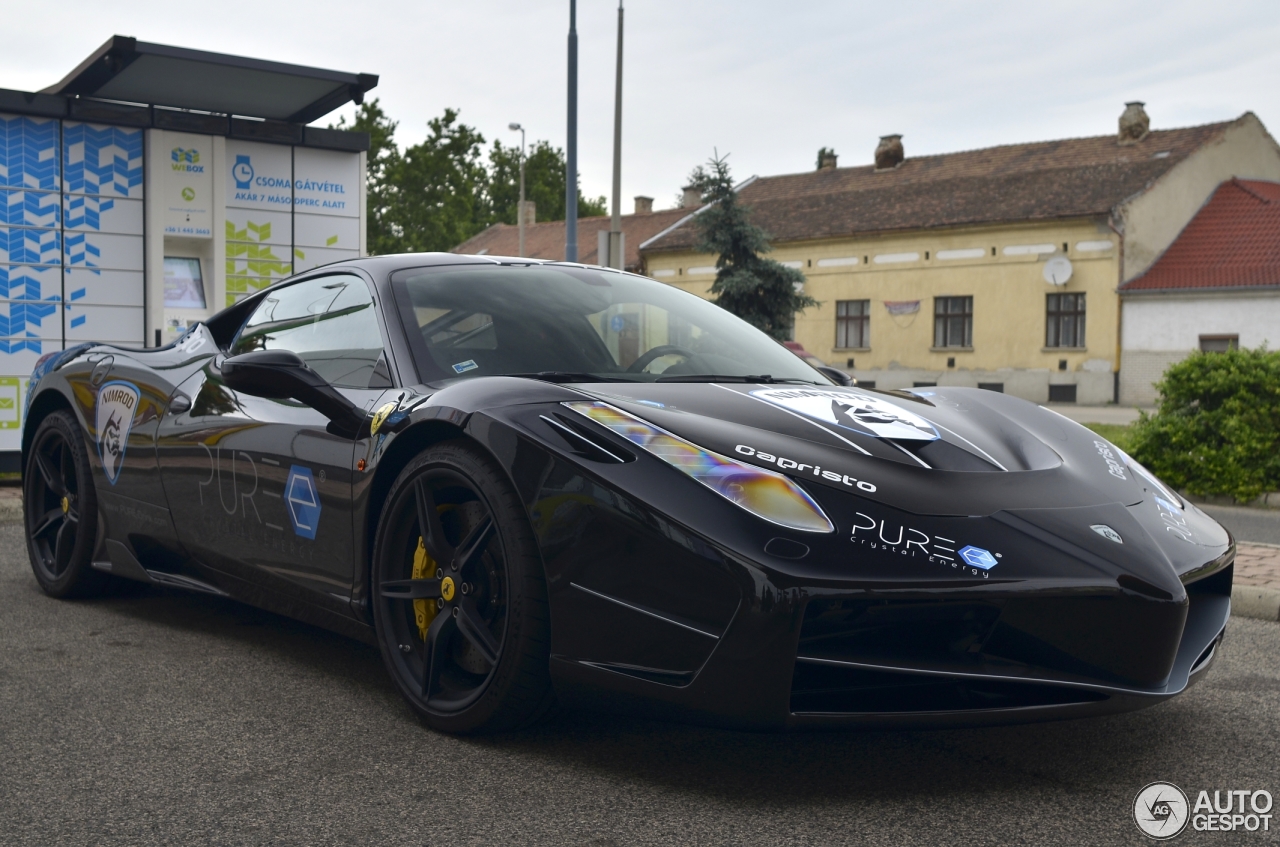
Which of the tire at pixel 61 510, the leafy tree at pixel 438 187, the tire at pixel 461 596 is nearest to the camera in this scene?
the tire at pixel 461 596

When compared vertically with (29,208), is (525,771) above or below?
below

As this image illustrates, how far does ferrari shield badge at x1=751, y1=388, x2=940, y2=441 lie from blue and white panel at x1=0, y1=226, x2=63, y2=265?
25.8 feet

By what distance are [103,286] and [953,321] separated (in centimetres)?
2856

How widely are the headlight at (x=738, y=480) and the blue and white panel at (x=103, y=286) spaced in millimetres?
8074

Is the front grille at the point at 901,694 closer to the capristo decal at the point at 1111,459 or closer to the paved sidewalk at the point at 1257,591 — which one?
the capristo decal at the point at 1111,459

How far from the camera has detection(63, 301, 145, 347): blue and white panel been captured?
31.5 ft

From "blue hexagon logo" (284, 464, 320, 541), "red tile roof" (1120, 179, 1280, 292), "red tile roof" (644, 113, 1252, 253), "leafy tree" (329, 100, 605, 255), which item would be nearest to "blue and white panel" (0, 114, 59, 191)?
"blue hexagon logo" (284, 464, 320, 541)

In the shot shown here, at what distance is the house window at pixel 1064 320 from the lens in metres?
32.4

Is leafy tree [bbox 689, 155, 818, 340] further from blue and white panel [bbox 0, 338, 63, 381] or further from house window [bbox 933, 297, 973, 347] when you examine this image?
blue and white panel [bbox 0, 338, 63, 381]

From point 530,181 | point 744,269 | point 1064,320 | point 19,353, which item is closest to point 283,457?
point 19,353

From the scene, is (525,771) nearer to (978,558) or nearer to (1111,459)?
(978,558)

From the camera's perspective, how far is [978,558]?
8.44 feet

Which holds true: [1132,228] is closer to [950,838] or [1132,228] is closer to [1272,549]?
[1272,549]

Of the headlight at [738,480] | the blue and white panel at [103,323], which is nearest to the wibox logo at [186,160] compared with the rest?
the blue and white panel at [103,323]
